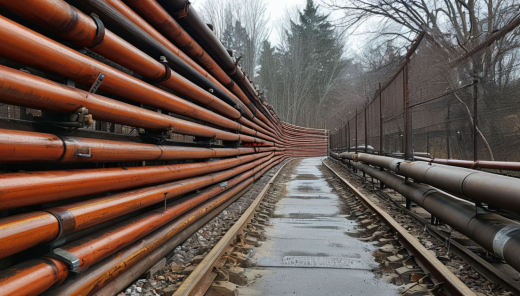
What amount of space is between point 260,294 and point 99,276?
4.44ft

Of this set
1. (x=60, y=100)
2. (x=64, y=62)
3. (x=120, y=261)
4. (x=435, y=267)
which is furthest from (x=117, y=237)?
(x=435, y=267)

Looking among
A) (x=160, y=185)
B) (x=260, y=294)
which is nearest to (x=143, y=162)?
(x=160, y=185)

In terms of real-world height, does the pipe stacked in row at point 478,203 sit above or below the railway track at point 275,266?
above

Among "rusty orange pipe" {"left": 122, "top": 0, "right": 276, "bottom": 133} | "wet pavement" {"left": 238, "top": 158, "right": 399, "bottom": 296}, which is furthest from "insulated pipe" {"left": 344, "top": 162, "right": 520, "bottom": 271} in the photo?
"rusty orange pipe" {"left": 122, "top": 0, "right": 276, "bottom": 133}

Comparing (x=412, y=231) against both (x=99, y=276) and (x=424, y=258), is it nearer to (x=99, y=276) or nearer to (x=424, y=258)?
(x=424, y=258)

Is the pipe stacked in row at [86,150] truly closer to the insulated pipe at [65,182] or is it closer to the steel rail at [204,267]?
the insulated pipe at [65,182]

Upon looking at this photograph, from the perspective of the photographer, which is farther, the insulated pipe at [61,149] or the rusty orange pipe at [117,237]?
the rusty orange pipe at [117,237]

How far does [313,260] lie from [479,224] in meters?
1.76

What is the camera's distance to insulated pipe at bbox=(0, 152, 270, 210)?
1624 millimetres

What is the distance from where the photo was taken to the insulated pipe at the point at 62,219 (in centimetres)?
159

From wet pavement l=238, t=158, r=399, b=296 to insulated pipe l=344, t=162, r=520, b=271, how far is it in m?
0.95

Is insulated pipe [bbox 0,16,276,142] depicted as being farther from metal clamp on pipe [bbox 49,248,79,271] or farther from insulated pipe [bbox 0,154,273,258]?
metal clamp on pipe [bbox 49,248,79,271]

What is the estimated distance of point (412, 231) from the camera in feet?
15.1

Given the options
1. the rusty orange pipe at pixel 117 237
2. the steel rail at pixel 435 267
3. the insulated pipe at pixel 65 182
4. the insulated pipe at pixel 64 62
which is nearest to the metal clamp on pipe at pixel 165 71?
the insulated pipe at pixel 64 62
